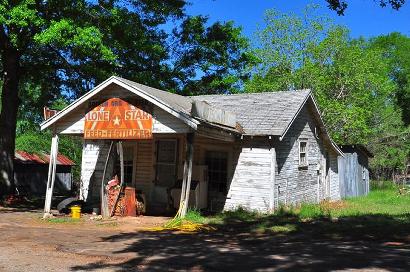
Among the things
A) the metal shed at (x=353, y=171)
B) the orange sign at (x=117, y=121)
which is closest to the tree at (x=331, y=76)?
the metal shed at (x=353, y=171)

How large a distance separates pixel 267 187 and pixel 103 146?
24.3 ft

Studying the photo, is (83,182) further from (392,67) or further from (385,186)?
(392,67)

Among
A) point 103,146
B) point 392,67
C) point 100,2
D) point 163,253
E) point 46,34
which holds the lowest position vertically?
point 163,253

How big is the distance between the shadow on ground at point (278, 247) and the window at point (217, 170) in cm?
298

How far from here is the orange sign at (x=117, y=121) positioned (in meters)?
14.7

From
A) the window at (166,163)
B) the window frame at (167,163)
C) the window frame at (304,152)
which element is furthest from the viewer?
the window frame at (304,152)

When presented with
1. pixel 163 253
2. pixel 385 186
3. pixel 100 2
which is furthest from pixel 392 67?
pixel 163 253

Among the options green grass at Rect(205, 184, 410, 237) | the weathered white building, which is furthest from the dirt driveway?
the weathered white building

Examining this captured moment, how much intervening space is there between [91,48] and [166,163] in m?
5.11

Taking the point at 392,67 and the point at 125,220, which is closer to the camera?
the point at 125,220

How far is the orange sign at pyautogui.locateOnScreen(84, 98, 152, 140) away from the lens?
48.3 feet

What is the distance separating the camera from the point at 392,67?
6122 cm

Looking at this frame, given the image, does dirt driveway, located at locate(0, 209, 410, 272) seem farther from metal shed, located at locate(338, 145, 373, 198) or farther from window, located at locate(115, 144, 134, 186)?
metal shed, located at locate(338, 145, 373, 198)

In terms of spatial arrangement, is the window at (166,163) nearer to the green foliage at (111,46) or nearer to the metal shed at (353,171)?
the green foliage at (111,46)
